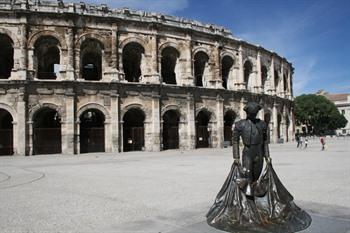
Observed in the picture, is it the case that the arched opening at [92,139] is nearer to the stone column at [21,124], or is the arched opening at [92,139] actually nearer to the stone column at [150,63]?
the stone column at [21,124]

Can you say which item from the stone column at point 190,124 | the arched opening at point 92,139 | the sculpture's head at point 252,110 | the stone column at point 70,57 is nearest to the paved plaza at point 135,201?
the sculpture's head at point 252,110

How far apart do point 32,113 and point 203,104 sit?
11.7 m

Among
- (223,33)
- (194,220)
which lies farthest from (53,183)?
(223,33)

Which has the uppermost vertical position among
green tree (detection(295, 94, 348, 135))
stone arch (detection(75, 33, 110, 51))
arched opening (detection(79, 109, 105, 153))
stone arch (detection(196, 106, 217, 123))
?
stone arch (detection(75, 33, 110, 51))

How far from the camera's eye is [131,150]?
24.3 metres

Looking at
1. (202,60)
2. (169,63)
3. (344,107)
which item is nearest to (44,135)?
(169,63)

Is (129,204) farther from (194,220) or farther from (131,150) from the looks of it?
(131,150)

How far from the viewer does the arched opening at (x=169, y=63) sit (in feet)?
82.9

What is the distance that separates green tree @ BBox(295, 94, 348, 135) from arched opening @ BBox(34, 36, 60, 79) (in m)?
49.0

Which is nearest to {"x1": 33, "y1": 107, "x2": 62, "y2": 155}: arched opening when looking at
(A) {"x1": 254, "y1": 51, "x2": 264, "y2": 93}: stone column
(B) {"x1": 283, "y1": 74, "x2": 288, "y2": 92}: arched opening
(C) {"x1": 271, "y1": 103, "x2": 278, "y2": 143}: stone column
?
(A) {"x1": 254, "y1": 51, "x2": 264, "y2": 93}: stone column

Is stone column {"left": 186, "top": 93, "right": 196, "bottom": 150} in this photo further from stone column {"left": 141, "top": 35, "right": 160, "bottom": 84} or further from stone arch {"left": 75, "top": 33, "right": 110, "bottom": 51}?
stone arch {"left": 75, "top": 33, "right": 110, "bottom": 51}

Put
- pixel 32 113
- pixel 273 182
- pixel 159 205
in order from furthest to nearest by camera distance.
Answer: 1. pixel 32 113
2. pixel 159 205
3. pixel 273 182

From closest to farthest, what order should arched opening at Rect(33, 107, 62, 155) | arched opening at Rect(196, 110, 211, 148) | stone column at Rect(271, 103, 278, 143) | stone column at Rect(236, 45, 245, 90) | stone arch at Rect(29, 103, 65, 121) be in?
stone arch at Rect(29, 103, 65, 121) → arched opening at Rect(33, 107, 62, 155) → arched opening at Rect(196, 110, 211, 148) → stone column at Rect(236, 45, 245, 90) → stone column at Rect(271, 103, 278, 143)

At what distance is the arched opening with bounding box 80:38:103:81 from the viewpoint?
74.8 feet
